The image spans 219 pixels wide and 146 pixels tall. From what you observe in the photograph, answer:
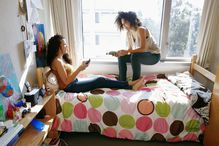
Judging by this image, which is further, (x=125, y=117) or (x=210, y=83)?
(x=210, y=83)

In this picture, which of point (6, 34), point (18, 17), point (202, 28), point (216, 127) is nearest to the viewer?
point (6, 34)

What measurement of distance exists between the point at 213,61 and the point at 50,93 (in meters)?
2.15

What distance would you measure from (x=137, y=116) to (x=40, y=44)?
1.21m

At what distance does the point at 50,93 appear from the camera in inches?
70.1

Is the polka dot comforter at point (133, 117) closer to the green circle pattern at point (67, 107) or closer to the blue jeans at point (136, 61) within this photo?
the green circle pattern at point (67, 107)

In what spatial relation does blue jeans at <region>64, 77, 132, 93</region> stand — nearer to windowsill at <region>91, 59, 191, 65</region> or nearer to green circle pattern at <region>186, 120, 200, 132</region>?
windowsill at <region>91, 59, 191, 65</region>

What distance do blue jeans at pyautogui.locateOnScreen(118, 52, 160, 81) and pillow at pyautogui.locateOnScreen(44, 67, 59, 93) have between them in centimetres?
89

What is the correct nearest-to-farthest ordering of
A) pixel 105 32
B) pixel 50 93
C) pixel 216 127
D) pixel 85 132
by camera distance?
1. pixel 216 127
2. pixel 50 93
3. pixel 85 132
4. pixel 105 32

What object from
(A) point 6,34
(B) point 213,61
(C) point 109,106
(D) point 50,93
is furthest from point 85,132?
(B) point 213,61

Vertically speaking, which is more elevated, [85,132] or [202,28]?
[202,28]

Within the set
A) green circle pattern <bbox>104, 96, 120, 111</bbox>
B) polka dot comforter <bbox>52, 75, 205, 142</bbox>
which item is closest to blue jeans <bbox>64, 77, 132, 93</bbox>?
polka dot comforter <bbox>52, 75, 205, 142</bbox>

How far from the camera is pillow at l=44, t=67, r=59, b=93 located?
186cm

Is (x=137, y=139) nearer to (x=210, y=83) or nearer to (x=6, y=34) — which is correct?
(x=210, y=83)

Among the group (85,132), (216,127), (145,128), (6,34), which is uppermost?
(6,34)
